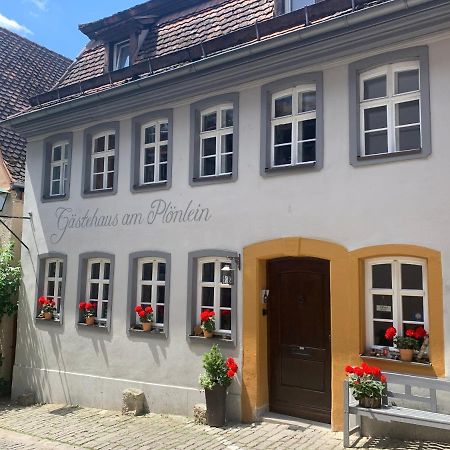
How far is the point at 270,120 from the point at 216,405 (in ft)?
15.0

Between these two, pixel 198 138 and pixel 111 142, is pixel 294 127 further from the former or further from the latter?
pixel 111 142

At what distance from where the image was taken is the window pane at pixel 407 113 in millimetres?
6977

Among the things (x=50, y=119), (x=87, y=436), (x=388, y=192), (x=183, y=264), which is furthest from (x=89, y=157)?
(x=388, y=192)

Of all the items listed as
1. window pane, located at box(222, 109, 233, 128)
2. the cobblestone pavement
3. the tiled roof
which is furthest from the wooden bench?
the tiled roof

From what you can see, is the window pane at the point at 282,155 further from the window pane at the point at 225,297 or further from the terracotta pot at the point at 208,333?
the terracotta pot at the point at 208,333

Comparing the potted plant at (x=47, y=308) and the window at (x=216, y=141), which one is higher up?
the window at (x=216, y=141)

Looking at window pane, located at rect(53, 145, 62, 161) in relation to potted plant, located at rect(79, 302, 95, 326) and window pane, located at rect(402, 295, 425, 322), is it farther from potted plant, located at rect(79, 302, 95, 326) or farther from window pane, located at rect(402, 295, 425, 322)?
window pane, located at rect(402, 295, 425, 322)

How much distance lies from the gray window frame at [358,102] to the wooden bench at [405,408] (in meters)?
2.87

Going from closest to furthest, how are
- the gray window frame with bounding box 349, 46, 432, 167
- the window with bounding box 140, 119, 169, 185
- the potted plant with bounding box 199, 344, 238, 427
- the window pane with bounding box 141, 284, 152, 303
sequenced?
1. the gray window frame with bounding box 349, 46, 432, 167
2. the potted plant with bounding box 199, 344, 238, 427
3. the window pane with bounding box 141, 284, 152, 303
4. the window with bounding box 140, 119, 169, 185

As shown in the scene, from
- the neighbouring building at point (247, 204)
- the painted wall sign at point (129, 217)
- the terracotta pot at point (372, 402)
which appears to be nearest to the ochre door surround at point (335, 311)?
the neighbouring building at point (247, 204)

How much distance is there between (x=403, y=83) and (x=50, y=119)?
7.47 m

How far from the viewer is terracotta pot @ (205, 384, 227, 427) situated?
7.82 meters

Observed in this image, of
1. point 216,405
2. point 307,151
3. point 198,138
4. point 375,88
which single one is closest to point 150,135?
point 198,138

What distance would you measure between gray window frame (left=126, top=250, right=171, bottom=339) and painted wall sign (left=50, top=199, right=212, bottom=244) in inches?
23.1
